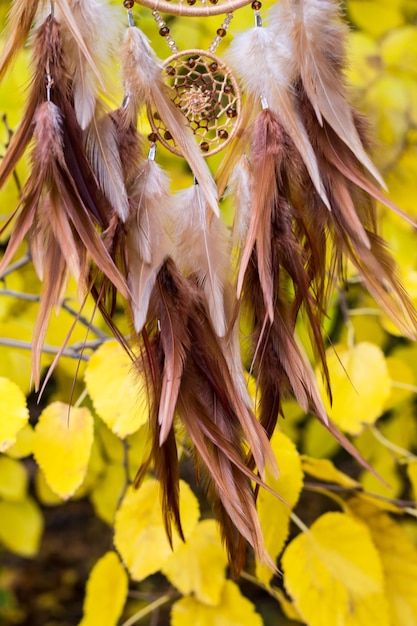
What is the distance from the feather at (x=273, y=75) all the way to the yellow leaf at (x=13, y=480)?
479 millimetres

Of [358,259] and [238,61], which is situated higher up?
[238,61]

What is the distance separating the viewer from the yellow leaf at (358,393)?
702 millimetres

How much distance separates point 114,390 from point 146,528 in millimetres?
165

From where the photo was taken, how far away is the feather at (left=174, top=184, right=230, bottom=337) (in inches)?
19.5

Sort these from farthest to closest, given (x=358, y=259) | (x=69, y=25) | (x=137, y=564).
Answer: (x=137, y=564), (x=358, y=259), (x=69, y=25)

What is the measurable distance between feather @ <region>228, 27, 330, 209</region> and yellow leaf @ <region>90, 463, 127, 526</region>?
42 centimetres

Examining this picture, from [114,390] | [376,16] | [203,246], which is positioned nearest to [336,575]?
[114,390]

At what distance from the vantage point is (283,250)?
48 cm

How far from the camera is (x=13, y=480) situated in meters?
0.70

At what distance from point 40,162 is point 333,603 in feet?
1.90

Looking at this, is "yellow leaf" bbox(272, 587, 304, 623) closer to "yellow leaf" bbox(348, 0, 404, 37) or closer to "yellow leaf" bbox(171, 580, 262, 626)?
"yellow leaf" bbox(171, 580, 262, 626)

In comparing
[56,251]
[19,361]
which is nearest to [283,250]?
[56,251]

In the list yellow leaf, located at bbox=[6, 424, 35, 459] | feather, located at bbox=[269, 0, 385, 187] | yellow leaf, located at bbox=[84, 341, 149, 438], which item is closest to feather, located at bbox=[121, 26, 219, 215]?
feather, located at bbox=[269, 0, 385, 187]

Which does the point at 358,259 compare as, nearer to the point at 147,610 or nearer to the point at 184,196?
the point at 184,196
